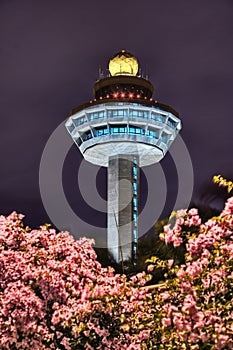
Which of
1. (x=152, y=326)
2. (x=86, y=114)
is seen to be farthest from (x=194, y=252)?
(x=86, y=114)

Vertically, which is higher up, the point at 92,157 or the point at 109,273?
the point at 92,157

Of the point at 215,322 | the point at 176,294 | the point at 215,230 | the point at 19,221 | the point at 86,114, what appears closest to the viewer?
the point at 215,322

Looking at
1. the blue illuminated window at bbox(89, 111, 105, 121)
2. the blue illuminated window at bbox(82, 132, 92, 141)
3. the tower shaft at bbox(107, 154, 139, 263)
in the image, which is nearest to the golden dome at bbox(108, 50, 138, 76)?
the blue illuminated window at bbox(89, 111, 105, 121)

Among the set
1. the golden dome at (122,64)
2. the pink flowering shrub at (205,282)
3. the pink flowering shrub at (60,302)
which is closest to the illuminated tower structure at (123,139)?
the golden dome at (122,64)

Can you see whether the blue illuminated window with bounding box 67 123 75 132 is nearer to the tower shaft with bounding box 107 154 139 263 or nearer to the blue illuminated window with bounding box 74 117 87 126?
the blue illuminated window with bounding box 74 117 87 126

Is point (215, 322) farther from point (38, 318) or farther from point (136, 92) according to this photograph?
point (136, 92)

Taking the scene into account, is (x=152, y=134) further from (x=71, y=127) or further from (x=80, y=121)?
(x=71, y=127)

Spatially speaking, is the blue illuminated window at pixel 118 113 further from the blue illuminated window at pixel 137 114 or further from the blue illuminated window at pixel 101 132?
the blue illuminated window at pixel 101 132
